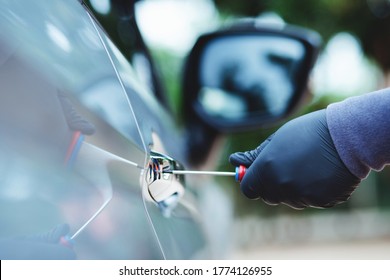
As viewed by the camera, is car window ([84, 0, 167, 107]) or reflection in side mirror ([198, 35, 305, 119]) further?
reflection in side mirror ([198, 35, 305, 119])

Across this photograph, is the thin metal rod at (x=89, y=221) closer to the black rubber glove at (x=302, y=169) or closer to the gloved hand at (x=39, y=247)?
the gloved hand at (x=39, y=247)

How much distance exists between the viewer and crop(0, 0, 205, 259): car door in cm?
53

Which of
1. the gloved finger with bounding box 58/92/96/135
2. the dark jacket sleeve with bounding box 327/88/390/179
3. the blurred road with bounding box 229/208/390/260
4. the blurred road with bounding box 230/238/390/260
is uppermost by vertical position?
the gloved finger with bounding box 58/92/96/135

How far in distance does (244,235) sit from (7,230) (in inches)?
413

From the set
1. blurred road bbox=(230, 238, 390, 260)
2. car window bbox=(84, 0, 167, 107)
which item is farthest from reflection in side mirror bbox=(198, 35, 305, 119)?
blurred road bbox=(230, 238, 390, 260)

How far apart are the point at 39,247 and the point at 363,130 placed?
54 centimetres

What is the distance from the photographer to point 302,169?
0.90 meters

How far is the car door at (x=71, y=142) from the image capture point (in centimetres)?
53

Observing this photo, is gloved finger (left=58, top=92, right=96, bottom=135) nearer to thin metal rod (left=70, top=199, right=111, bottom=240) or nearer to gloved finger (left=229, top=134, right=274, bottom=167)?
thin metal rod (left=70, top=199, right=111, bottom=240)

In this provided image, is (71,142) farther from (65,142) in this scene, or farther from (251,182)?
(251,182)

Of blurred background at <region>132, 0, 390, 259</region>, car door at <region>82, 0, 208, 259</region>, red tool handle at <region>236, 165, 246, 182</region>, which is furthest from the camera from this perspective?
blurred background at <region>132, 0, 390, 259</region>

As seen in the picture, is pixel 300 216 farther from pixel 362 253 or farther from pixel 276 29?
pixel 276 29


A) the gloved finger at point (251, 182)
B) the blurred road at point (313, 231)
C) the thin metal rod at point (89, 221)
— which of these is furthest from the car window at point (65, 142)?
the blurred road at point (313, 231)
